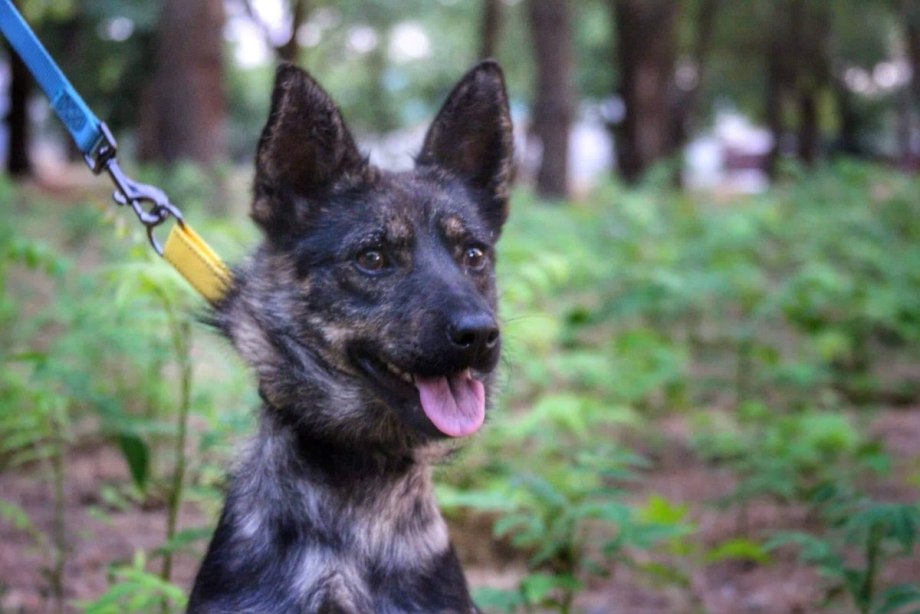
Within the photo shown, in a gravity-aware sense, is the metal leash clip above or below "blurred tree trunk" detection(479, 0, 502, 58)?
below

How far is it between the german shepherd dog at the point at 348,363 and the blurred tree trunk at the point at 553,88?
16161 millimetres

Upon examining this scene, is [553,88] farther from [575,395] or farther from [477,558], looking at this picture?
[477,558]

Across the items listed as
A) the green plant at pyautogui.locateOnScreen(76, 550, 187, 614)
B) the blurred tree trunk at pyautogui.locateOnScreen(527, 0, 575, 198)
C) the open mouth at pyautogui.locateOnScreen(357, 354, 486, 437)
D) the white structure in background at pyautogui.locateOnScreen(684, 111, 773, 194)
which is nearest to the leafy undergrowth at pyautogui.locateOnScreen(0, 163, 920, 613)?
the green plant at pyautogui.locateOnScreen(76, 550, 187, 614)

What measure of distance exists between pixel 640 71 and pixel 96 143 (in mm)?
25367

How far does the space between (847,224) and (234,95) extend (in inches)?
1544

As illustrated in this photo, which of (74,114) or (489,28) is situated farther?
(489,28)

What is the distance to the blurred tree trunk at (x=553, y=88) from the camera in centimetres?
1983

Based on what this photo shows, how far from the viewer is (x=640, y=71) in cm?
2828

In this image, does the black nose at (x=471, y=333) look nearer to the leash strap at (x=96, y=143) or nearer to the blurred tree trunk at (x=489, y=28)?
the leash strap at (x=96, y=143)

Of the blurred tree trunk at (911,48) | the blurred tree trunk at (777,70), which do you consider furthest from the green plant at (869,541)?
the blurred tree trunk at (777,70)

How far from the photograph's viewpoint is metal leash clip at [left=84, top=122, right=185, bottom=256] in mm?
4062

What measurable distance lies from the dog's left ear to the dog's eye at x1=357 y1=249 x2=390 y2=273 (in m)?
0.58

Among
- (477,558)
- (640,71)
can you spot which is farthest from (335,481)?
(640,71)

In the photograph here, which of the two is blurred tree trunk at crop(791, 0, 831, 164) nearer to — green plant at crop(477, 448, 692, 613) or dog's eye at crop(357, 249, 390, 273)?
green plant at crop(477, 448, 692, 613)
